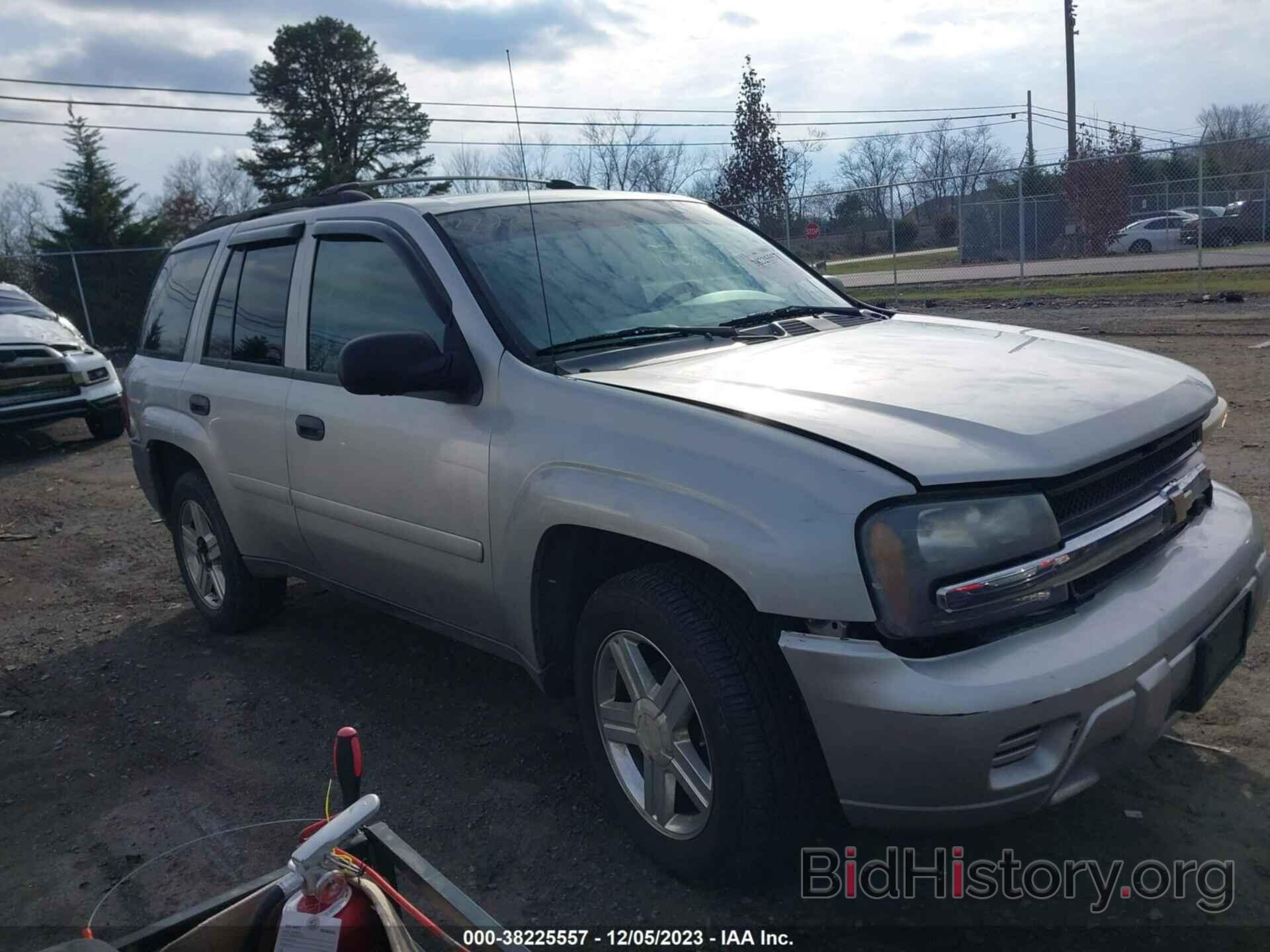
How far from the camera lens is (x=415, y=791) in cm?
355

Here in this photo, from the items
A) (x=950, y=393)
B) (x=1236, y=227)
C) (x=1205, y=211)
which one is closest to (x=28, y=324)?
(x=950, y=393)

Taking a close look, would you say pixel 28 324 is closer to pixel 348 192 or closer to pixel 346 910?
pixel 348 192

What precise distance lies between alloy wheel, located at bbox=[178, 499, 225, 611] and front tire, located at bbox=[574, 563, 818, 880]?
2675mm

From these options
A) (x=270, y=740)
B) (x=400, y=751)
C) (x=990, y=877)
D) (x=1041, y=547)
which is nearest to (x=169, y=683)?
(x=270, y=740)

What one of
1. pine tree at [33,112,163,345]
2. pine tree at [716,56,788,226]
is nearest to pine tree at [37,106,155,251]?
pine tree at [33,112,163,345]

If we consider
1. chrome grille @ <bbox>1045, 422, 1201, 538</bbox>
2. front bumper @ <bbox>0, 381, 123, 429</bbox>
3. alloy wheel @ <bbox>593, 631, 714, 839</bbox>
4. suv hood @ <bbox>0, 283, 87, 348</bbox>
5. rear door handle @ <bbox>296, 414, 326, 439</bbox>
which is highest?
suv hood @ <bbox>0, 283, 87, 348</bbox>

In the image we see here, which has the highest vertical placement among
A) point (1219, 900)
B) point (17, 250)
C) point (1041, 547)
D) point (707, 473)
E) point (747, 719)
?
point (17, 250)

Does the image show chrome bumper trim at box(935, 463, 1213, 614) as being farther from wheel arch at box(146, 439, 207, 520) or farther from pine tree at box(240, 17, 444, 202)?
pine tree at box(240, 17, 444, 202)

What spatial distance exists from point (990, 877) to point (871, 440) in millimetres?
1264

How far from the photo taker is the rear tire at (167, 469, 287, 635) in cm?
493

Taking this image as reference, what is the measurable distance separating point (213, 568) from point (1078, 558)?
4040 millimetres

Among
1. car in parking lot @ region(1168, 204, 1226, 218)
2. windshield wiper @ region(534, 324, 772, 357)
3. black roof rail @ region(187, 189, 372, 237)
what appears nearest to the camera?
windshield wiper @ region(534, 324, 772, 357)

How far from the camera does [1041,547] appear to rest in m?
2.44

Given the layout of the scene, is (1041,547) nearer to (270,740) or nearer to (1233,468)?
(270,740)
